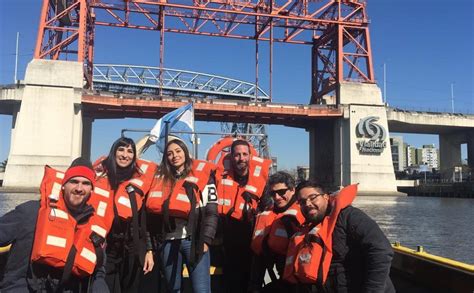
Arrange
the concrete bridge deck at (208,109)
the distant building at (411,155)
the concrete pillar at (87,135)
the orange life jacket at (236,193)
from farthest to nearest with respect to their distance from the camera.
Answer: the distant building at (411,155)
the concrete pillar at (87,135)
the concrete bridge deck at (208,109)
the orange life jacket at (236,193)

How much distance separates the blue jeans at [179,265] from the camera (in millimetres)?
3658

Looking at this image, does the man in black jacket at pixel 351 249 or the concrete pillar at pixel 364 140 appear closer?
the man in black jacket at pixel 351 249

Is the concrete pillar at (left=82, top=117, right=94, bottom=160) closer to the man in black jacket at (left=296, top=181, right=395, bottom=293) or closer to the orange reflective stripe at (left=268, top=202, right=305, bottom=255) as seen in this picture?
the orange reflective stripe at (left=268, top=202, right=305, bottom=255)

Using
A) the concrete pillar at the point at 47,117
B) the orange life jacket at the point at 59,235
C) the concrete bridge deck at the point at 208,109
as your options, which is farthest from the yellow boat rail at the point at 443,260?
the concrete bridge deck at the point at 208,109

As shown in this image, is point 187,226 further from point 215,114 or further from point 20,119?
point 215,114

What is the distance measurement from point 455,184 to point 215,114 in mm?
35737

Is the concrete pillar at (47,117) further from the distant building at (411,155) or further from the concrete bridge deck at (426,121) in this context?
the distant building at (411,155)

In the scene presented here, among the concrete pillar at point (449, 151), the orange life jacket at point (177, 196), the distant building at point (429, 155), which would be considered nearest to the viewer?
the orange life jacket at point (177, 196)

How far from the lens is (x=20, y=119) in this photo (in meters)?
41.3

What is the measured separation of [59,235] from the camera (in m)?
2.81

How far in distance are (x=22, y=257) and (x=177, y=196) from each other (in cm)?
120

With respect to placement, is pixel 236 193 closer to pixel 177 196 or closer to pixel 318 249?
pixel 177 196

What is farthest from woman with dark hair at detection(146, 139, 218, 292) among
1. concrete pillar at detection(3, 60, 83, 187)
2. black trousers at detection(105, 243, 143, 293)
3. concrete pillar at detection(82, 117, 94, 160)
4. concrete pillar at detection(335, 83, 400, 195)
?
concrete pillar at detection(82, 117, 94, 160)

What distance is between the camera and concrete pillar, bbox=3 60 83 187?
40.7 meters
